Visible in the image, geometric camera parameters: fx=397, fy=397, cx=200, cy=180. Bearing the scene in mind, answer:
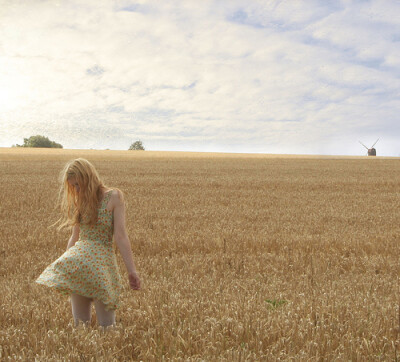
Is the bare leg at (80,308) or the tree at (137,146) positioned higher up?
the tree at (137,146)

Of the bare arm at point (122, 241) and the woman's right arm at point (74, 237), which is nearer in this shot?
the bare arm at point (122, 241)

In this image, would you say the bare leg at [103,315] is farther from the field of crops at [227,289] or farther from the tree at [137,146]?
the tree at [137,146]

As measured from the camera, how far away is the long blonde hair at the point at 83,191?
3.55m

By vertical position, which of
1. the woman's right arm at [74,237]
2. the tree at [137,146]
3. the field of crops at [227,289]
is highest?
the tree at [137,146]

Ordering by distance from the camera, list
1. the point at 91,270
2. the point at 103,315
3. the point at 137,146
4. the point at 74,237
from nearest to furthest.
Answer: the point at 91,270 < the point at 103,315 < the point at 74,237 < the point at 137,146

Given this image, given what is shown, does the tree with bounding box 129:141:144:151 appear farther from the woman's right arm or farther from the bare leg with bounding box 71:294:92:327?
the bare leg with bounding box 71:294:92:327

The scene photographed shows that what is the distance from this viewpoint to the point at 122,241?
3564 millimetres

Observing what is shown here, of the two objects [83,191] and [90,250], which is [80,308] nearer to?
[90,250]

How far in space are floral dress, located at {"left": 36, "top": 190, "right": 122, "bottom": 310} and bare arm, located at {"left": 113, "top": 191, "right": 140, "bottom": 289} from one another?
8 centimetres

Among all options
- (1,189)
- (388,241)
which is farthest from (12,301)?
(1,189)

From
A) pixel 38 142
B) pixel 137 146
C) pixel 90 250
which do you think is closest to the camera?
pixel 90 250

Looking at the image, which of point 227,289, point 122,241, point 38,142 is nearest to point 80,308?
point 122,241

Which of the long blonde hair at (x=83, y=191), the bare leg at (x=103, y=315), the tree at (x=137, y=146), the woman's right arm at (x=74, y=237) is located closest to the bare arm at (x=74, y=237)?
the woman's right arm at (x=74, y=237)

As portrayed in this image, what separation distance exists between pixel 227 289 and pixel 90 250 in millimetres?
2096
